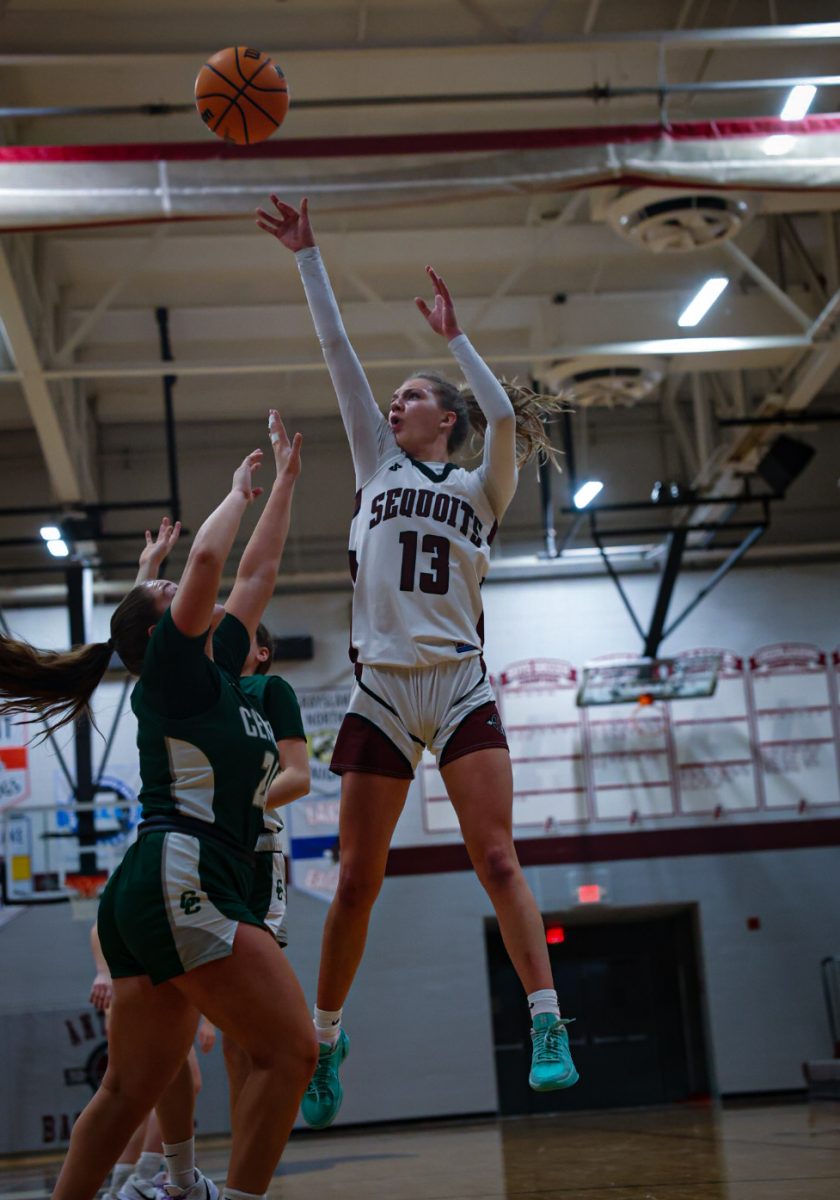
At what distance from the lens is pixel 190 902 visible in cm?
352

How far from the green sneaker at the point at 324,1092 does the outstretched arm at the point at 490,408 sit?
197 centimetres

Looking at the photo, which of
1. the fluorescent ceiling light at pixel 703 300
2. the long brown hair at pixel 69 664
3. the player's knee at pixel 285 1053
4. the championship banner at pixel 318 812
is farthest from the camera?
the championship banner at pixel 318 812

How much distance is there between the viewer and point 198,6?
11.0 m

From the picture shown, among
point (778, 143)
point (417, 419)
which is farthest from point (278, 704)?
point (778, 143)

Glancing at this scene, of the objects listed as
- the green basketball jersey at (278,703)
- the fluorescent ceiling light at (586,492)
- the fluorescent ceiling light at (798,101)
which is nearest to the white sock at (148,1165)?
the green basketball jersey at (278,703)

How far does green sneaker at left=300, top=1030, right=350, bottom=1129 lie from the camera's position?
4.41m

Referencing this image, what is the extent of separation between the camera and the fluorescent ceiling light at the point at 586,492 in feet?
47.6

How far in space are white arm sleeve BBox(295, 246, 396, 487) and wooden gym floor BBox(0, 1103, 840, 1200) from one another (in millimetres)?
2790

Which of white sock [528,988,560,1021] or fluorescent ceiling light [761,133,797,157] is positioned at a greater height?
fluorescent ceiling light [761,133,797,157]

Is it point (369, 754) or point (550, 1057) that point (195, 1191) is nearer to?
point (550, 1057)

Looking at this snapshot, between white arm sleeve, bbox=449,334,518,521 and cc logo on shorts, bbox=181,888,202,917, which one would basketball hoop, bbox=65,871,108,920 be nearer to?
white arm sleeve, bbox=449,334,518,521

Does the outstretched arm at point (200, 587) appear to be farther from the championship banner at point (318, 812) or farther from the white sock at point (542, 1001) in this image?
the championship banner at point (318, 812)

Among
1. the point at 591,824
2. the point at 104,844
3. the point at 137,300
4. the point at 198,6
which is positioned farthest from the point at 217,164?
the point at 591,824

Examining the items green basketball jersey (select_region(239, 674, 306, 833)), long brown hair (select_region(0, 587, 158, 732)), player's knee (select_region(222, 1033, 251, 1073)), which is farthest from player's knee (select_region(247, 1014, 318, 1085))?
green basketball jersey (select_region(239, 674, 306, 833))
